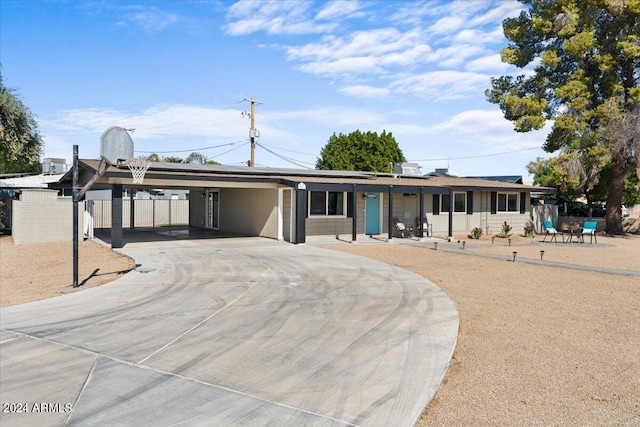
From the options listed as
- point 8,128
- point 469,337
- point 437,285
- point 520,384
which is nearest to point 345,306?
point 469,337

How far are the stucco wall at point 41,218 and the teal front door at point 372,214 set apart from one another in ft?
40.3

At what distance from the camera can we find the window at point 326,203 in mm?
20031

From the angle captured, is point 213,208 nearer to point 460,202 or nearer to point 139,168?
point 139,168

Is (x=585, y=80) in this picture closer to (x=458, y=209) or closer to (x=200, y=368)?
(x=458, y=209)

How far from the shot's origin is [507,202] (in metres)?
25.6

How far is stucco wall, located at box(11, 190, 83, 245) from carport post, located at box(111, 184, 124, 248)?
3984 mm

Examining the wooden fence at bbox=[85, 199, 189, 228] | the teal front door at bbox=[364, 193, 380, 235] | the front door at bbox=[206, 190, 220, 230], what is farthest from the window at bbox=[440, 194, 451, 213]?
the wooden fence at bbox=[85, 199, 189, 228]

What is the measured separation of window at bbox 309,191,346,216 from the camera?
A: 20.0 m

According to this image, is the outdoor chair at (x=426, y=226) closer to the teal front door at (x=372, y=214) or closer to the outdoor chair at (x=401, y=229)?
the outdoor chair at (x=401, y=229)

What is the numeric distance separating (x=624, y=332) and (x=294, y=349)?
4.79 meters

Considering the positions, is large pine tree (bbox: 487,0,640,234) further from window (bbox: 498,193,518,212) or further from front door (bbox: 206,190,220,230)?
front door (bbox: 206,190,220,230)

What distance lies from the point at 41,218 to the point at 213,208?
860cm

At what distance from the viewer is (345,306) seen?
26.7ft

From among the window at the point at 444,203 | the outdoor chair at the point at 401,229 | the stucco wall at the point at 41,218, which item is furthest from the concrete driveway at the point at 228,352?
the window at the point at 444,203
